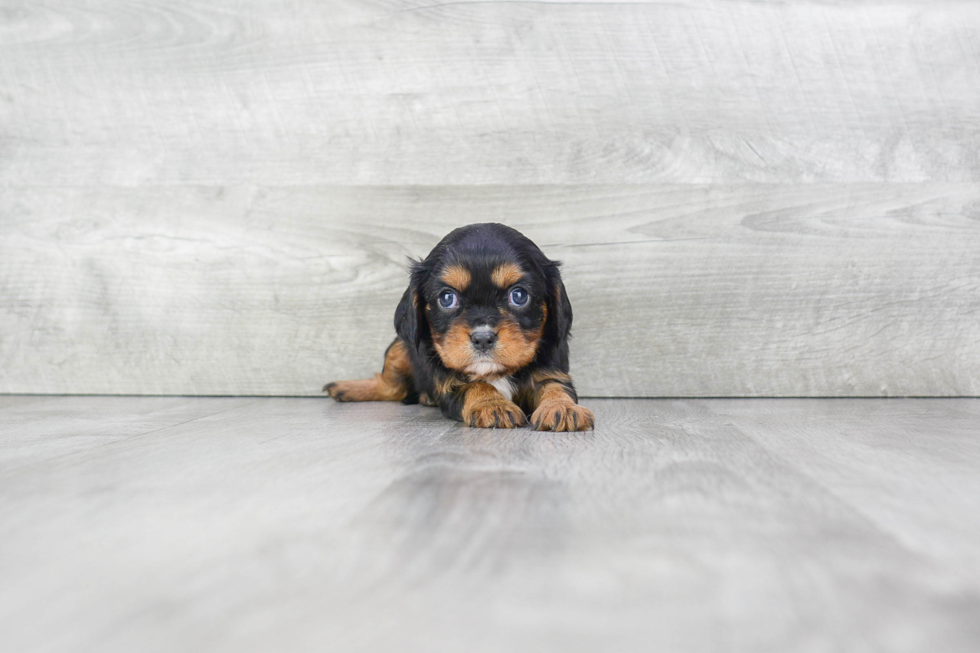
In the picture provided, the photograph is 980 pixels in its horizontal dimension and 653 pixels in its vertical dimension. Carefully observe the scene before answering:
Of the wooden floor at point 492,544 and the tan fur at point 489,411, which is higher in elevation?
the wooden floor at point 492,544

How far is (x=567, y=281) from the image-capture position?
2.81 metres

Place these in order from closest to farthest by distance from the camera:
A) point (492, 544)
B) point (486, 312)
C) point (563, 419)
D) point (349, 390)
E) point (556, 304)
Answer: point (492, 544) < point (563, 419) < point (486, 312) < point (556, 304) < point (349, 390)

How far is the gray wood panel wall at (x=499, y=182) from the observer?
2764mm

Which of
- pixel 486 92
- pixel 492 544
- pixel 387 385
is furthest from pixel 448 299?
pixel 492 544

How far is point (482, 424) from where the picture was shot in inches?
77.6

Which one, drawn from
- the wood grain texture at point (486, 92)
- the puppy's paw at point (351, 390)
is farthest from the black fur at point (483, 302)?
the wood grain texture at point (486, 92)

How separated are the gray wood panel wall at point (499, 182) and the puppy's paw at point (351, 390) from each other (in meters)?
0.17

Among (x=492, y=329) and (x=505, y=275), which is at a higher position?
(x=505, y=275)

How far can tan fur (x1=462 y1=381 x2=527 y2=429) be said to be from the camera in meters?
1.96

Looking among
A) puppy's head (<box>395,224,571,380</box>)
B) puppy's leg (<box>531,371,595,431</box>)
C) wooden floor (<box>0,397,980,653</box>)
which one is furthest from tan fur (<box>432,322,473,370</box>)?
wooden floor (<box>0,397,980,653</box>)

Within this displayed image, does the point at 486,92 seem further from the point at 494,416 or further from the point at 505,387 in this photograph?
the point at 494,416

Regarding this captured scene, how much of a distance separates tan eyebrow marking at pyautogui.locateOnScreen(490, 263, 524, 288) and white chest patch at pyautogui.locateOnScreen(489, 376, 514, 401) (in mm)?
333

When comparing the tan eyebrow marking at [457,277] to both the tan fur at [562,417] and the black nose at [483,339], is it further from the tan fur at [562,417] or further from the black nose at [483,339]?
the tan fur at [562,417]

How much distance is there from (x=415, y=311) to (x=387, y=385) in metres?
0.61
